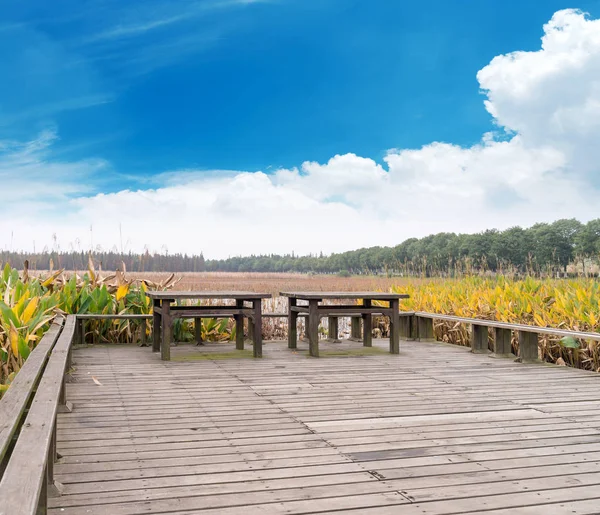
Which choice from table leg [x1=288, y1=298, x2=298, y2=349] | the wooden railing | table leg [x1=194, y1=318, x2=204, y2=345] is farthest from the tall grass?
table leg [x1=194, y1=318, x2=204, y2=345]

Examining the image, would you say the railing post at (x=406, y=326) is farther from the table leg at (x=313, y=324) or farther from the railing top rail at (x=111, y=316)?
the railing top rail at (x=111, y=316)

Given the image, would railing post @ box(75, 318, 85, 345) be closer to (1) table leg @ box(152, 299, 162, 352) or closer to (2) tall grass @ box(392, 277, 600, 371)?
(1) table leg @ box(152, 299, 162, 352)

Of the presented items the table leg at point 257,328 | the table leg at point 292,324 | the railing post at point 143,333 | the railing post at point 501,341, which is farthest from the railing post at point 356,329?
the railing post at point 143,333

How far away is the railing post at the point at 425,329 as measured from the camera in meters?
8.55

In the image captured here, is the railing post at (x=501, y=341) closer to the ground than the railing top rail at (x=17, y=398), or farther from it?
closer to the ground

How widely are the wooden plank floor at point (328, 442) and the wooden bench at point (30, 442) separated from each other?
0.80ft

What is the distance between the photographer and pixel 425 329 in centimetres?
859

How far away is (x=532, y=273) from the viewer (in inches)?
429

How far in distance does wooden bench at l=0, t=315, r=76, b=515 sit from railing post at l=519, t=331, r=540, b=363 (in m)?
4.55

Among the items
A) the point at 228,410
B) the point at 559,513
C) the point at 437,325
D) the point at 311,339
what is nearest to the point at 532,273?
the point at 437,325

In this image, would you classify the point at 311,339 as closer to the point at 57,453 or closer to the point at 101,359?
the point at 101,359

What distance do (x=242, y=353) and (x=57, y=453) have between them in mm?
3992

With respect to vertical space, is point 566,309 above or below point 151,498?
above

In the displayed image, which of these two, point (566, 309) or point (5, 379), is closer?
point (5, 379)
